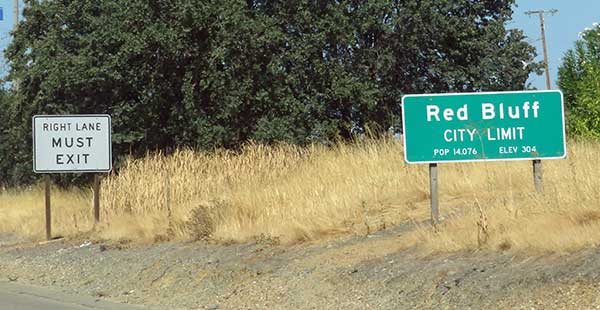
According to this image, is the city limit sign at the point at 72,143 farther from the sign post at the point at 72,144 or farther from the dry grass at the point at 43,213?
the dry grass at the point at 43,213

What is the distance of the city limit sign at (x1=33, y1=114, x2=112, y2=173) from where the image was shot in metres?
19.6

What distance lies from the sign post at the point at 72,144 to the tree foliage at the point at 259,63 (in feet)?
12.5

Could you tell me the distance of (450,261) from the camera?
10242 millimetres

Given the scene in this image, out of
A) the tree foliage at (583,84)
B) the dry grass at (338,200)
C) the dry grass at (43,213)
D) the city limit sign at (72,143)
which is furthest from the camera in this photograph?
the tree foliage at (583,84)

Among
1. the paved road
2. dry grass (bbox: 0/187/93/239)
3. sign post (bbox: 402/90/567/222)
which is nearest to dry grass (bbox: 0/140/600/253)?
dry grass (bbox: 0/187/93/239)

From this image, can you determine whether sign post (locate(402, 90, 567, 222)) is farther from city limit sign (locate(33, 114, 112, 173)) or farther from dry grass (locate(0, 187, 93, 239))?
dry grass (locate(0, 187, 93, 239))

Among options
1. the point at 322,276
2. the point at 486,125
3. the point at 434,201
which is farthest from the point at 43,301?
the point at 486,125

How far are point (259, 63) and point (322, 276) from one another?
43.5 ft

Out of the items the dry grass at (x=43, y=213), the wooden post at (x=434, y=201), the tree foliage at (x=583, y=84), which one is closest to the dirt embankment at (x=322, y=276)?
the wooden post at (x=434, y=201)

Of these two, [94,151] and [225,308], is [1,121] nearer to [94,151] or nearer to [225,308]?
[94,151]

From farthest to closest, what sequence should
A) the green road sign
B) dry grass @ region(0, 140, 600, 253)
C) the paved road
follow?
1. the green road sign
2. the paved road
3. dry grass @ region(0, 140, 600, 253)

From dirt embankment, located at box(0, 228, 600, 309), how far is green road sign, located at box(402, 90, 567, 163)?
1.53 metres

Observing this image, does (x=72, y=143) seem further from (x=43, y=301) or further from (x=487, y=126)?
(x=487, y=126)

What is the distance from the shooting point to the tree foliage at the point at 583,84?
91.8 feet
